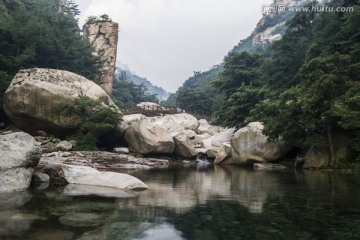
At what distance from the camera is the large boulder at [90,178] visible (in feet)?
32.7

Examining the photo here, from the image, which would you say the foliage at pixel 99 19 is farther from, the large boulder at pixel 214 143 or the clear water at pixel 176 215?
the clear water at pixel 176 215

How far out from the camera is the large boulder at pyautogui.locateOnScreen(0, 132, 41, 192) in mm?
9336

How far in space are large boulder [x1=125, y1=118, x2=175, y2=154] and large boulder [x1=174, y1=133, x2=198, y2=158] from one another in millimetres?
803

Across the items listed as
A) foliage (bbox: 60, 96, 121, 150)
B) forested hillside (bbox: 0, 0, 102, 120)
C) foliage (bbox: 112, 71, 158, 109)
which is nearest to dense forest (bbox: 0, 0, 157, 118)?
forested hillside (bbox: 0, 0, 102, 120)

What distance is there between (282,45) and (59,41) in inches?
→ 976

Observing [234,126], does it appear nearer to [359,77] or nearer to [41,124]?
[359,77]

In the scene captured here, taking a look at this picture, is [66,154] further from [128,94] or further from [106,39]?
[128,94]

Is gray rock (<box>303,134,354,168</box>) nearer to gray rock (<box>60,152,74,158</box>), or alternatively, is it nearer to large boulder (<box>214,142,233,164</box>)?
large boulder (<box>214,142,233,164</box>)

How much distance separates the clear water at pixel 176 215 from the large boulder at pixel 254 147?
1359 centimetres

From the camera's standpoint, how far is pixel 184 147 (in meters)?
27.3

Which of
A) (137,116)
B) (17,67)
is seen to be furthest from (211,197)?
(137,116)

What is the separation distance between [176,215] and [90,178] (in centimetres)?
510

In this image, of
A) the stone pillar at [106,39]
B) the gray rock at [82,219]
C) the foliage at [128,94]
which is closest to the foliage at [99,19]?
the stone pillar at [106,39]

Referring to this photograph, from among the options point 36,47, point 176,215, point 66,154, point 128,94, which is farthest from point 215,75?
point 176,215
